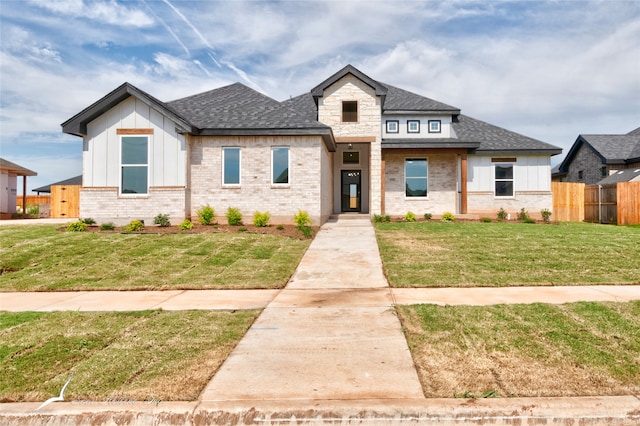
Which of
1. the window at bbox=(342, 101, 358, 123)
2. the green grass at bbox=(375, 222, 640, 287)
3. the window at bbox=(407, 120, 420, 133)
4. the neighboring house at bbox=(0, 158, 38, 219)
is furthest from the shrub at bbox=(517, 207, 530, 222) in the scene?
the neighboring house at bbox=(0, 158, 38, 219)

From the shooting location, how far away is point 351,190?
81.0 feet

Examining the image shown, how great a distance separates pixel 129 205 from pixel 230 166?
431 cm

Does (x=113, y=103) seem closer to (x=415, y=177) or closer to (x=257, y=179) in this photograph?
(x=257, y=179)

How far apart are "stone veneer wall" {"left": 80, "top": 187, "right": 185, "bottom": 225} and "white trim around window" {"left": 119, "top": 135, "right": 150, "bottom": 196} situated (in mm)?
259

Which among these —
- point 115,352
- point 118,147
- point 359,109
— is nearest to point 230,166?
point 118,147

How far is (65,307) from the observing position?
6.39 m

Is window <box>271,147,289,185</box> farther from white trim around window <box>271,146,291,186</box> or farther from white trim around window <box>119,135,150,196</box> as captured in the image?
white trim around window <box>119,135,150,196</box>

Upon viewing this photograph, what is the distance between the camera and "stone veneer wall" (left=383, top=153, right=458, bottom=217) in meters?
21.7

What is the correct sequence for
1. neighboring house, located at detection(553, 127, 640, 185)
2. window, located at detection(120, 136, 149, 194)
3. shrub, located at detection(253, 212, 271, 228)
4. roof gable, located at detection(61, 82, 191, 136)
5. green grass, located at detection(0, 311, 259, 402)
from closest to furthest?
green grass, located at detection(0, 311, 259, 402)
roof gable, located at detection(61, 82, 191, 136)
shrub, located at detection(253, 212, 271, 228)
window, located at detection(120, 136, 149, 194)
neighboring house, located at detection(553, 127, 640, 185)

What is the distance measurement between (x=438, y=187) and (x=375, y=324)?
17.7m

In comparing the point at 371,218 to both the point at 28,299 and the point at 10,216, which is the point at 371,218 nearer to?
the point at 28,299

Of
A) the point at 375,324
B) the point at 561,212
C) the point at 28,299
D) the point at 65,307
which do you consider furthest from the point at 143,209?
the point at 561,212

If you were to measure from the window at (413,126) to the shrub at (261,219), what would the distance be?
34.7ft

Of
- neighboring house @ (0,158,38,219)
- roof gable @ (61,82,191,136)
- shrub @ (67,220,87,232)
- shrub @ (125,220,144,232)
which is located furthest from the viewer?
neighboring house @ (0,158,38,219)
